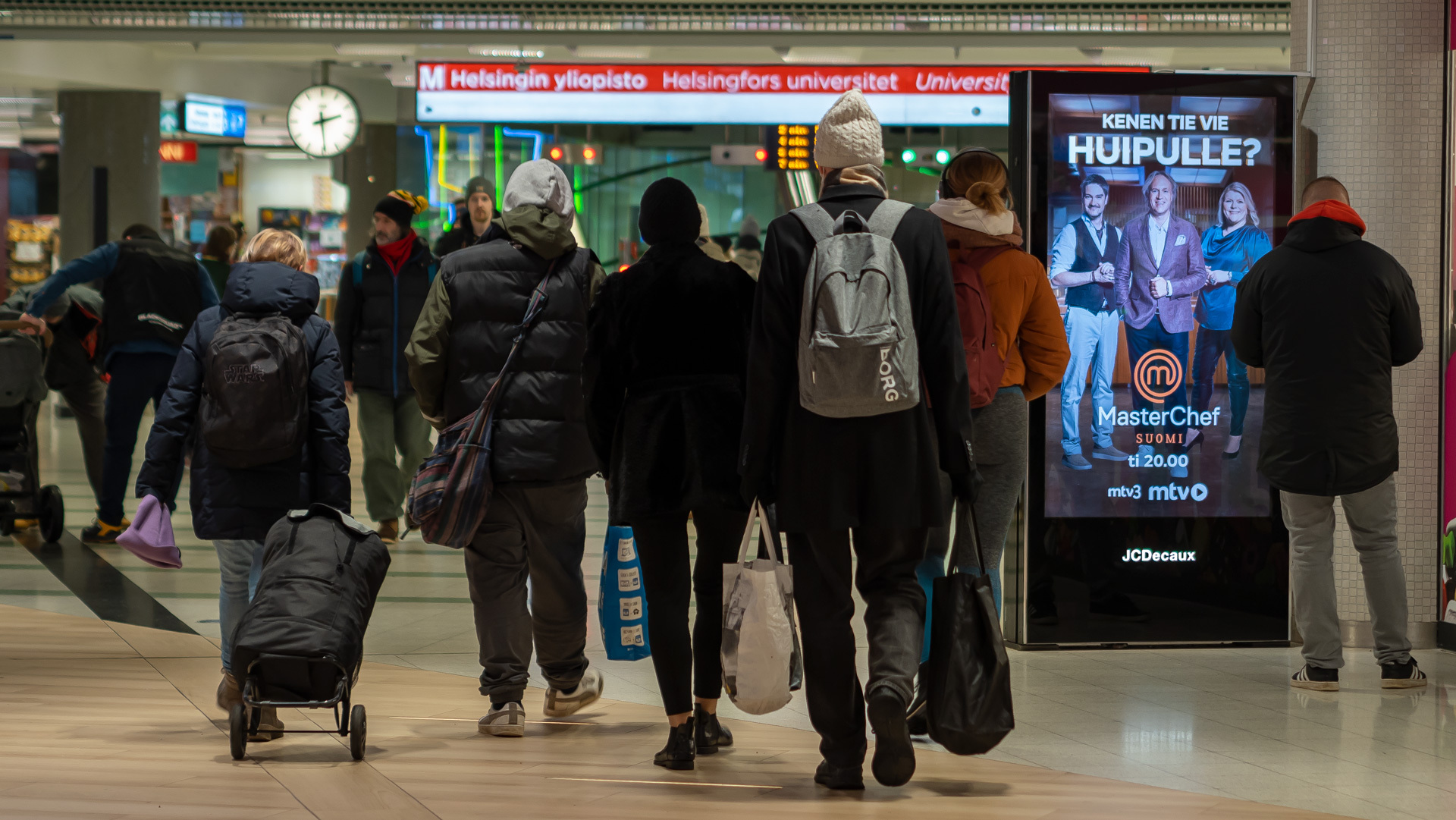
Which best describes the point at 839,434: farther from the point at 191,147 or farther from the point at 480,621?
the point at 191,147

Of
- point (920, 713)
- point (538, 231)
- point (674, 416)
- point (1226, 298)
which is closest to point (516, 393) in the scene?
point (538, 231)

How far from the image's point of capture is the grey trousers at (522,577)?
12.8ft

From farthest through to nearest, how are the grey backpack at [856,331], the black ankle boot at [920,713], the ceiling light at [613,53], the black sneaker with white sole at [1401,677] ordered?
the ceiling light at [613,53]
the black sneaker with white sole at [1401,677]
the black ankle boot at [920,713]
the grey backpack at [856,331]

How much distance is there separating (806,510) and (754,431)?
0.69ft

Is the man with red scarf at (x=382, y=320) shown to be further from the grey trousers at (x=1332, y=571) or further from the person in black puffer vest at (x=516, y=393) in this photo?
the grey trousers at (x=1332, y=571)

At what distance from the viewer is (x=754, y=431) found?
3.23 meters

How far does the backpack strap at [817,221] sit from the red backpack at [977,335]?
695 millimetres

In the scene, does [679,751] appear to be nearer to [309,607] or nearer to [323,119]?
[309,607]

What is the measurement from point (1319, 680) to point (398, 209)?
4.80m

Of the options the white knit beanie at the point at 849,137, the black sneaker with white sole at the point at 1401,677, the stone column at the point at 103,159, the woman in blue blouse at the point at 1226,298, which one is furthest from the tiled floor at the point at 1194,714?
the stone column at the point at 103,159

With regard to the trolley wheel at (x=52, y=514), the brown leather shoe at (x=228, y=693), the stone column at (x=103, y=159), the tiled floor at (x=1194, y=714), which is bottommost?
the tiled floor at (x=1194, y=714)

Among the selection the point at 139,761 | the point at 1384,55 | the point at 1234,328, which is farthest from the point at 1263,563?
the point at 139,761

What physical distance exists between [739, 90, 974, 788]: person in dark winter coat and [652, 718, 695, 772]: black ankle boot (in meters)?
0.37

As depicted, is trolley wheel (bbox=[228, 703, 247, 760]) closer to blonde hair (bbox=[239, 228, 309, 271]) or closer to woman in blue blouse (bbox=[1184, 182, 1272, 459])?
blonde hair (bbox=[239, 228, 309, 271])
